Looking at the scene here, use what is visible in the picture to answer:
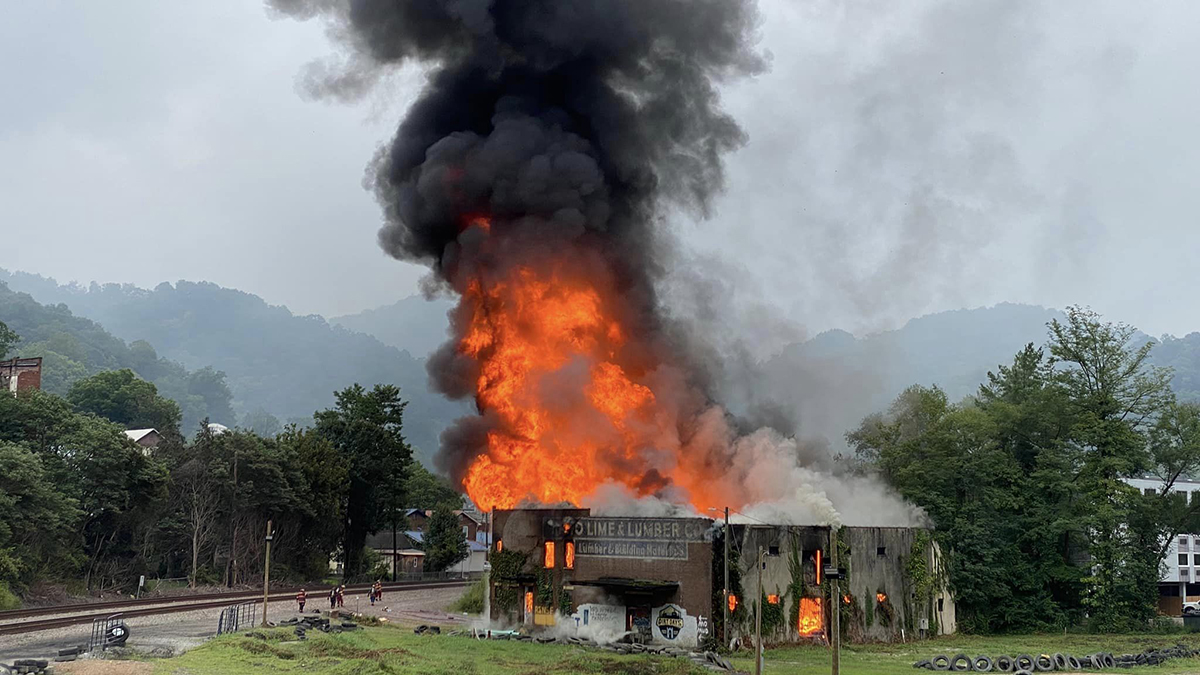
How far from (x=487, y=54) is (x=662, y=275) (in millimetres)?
18050

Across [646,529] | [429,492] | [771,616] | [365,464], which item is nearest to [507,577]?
[646,529]

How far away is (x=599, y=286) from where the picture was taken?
5584cm

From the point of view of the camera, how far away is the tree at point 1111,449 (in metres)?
62.9

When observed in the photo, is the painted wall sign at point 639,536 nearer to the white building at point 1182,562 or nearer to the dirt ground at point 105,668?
the dirt ground at point 105,668

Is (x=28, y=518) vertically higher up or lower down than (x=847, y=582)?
higher up

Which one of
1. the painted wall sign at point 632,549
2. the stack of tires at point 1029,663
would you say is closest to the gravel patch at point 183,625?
the painted wall sign at point 632,549

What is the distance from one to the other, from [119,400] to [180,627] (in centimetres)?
9349

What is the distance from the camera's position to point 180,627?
47.5 meters

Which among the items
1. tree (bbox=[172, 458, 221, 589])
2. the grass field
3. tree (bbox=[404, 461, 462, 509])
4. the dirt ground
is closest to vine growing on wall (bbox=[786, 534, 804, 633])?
the grass field

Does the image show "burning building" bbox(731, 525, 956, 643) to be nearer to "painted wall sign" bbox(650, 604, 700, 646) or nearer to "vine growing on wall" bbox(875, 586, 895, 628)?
"vine growing on wall" bbox(875, 586, 895, 628)

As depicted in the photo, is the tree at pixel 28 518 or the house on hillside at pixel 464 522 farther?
the house on hillside at pixel 464 522

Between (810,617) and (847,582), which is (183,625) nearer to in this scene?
(810,617)

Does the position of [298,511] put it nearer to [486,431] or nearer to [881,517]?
[486,431]

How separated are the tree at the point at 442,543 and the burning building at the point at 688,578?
45370mm
